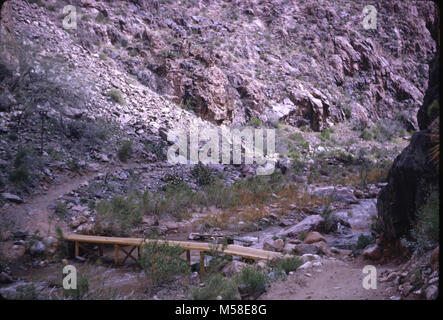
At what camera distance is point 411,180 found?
4133 mm

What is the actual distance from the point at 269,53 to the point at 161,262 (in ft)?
61.1

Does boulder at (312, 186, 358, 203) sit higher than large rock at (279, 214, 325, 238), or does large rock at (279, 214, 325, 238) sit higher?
boulder at (312, 186, 358, 203)

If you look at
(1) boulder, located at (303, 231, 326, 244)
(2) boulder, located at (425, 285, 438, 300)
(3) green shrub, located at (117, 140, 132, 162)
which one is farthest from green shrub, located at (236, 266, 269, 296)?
(3) green shrub, located at (117, 140, 132, 162)

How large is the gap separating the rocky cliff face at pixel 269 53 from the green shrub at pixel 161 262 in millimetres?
10816

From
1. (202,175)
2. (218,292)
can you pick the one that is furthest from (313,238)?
(202,175)

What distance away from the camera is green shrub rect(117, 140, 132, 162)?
10.1 metres

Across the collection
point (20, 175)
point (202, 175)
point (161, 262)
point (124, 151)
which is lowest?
point (161, 262)

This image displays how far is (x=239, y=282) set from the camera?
3775 mm

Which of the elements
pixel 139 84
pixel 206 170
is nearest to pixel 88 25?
pixel 139 84

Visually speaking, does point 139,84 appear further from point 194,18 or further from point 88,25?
point 194,18

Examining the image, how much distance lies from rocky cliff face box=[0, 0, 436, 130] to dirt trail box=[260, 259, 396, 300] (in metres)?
11.8

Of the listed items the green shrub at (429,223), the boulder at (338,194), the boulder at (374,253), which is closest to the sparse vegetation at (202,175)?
the boulder at (338,194)

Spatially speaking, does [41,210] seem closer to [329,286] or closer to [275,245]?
[275,245]

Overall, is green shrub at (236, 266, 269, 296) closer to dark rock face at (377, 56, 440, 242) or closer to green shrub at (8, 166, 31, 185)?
dark rock face at (377, 56, 440, 242)
